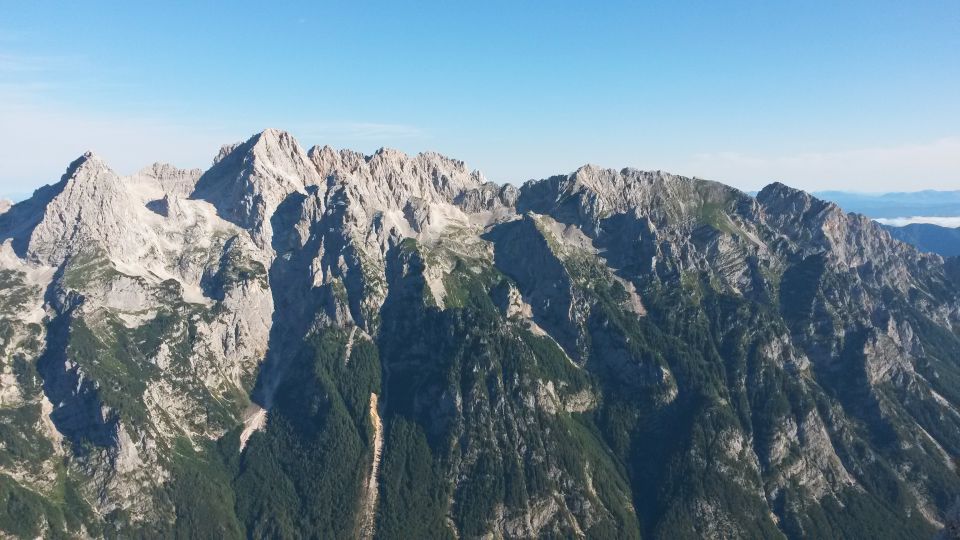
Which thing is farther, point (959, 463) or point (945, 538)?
point (959, 463)
